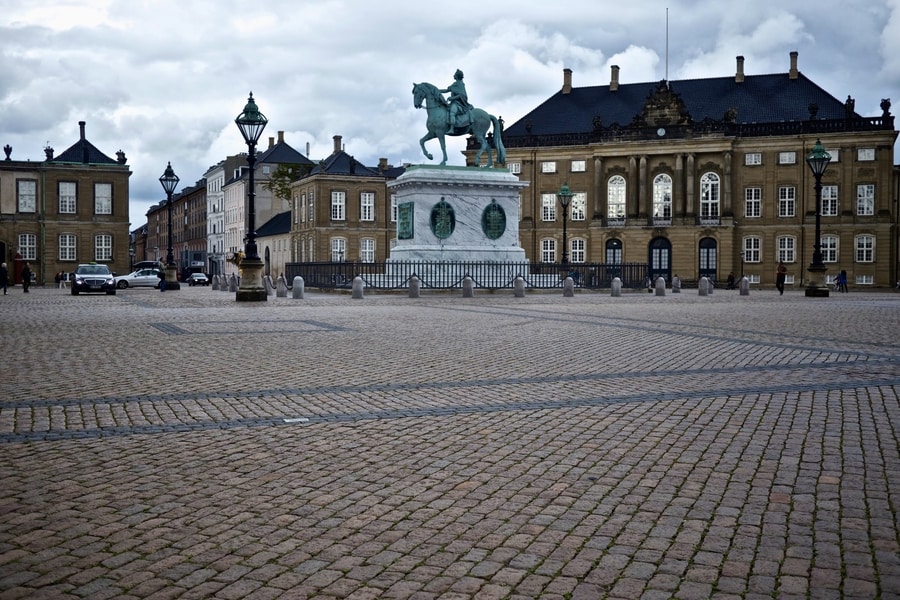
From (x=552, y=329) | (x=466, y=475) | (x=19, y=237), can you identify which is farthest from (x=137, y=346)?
(x=19, y=237)

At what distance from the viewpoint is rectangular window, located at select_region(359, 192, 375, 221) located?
7969cm

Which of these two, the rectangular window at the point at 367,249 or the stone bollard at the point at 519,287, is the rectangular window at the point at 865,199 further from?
the stone bollard at the point at 519,287

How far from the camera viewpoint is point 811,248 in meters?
68.8

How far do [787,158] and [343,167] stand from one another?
37.5m

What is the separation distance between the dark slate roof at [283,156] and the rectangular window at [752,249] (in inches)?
1813

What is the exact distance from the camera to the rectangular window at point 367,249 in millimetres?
79375

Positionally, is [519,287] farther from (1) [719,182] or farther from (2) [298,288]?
(1) [719,182]

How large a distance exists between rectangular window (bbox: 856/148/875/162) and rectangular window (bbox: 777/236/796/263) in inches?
304

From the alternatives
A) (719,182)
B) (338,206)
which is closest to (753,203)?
(719,182)

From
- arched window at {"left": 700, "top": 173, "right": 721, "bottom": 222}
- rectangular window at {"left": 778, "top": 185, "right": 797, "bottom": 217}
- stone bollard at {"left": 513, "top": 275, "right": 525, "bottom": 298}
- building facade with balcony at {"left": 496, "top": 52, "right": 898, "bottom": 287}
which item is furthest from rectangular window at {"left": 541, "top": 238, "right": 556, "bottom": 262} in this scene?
stone bollard at {"left": 513, "top": 275, "right": 525, "bottom": 298}

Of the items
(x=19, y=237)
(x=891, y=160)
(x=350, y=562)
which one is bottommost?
(x=350, y=562)

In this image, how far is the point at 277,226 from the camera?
90.2 m

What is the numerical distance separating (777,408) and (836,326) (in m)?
11.4

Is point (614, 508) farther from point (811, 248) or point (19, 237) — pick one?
point (19, 237)
